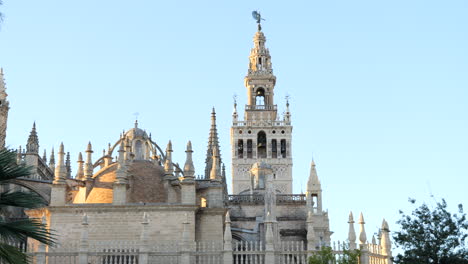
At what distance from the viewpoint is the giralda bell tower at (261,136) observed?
6781 cm

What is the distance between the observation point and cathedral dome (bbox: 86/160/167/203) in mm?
31125

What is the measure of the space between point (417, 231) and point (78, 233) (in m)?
14.3

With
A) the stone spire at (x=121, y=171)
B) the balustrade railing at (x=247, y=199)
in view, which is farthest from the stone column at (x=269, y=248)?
the balustrade railing at (x=247, y=199)

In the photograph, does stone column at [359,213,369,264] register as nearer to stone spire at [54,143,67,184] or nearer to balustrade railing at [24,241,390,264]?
balustrade railing at [24,241,390,264]

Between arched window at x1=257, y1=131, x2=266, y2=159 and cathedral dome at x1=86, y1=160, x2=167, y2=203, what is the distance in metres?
37.1

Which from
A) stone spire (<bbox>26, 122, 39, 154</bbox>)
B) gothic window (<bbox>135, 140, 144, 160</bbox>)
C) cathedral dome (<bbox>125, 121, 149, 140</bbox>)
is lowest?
gothic window (<bbox>135, 140, 144, 160</bbox>)

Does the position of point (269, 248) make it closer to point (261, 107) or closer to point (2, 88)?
point (2, 88)

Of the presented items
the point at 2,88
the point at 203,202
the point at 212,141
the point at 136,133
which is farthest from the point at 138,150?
the point at 2,88

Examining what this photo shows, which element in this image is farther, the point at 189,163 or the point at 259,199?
the point at 259,199

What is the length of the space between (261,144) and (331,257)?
44.7 meters

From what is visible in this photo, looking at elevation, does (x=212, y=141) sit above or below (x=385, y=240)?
above

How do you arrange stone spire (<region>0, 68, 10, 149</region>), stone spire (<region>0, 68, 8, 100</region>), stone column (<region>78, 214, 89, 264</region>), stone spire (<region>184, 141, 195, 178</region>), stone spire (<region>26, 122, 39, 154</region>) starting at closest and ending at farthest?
1. stone column (<region>78, 214, 89, 264</region>)
2. stone spire (<region>184, 141, 195, 178</region>)
3. stone spire (<region>26, 122, 39, 154</region>)
4. stone spire (<region>0, 68, 10, 149</region>)
5. stone spire (<region>0, 68, 8, 100</region>)

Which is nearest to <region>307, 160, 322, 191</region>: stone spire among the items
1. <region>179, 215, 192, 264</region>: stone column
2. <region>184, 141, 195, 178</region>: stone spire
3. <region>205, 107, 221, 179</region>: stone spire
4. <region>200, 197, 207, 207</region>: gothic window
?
<region>205, 107, 221, 179</region>: stone spire

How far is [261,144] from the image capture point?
69.4 m
